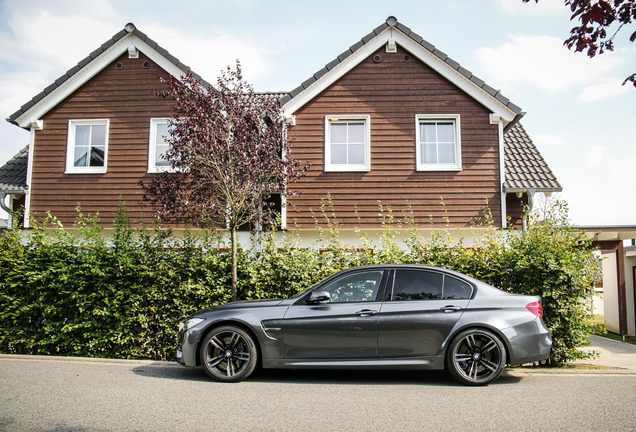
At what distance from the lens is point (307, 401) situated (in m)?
5.42

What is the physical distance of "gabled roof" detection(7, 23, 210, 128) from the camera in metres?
13.6

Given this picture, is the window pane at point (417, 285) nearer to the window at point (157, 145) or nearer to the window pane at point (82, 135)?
the window at point (157, 145)

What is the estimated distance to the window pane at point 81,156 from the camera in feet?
44.4

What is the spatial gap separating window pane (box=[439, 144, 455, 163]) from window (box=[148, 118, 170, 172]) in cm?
725

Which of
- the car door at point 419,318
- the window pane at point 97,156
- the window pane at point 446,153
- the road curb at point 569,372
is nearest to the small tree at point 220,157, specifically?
the car door at point 419,318

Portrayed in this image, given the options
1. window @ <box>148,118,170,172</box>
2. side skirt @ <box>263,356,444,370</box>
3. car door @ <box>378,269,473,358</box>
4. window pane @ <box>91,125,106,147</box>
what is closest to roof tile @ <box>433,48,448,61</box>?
window @ <box>148,118,170,172</box>

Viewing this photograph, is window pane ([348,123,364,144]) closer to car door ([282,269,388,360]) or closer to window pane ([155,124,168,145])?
window pane ([155,124,168,145])

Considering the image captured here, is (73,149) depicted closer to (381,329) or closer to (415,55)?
(415,55)

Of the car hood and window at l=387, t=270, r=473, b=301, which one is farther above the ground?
window at l=387, t=270, r=473, b=301

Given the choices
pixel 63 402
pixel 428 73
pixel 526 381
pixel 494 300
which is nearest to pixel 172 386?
pixel 63 402

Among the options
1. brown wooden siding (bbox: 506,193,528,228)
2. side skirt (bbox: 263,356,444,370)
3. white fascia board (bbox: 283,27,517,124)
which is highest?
white fascia board (bbox: 283,27,517,124)

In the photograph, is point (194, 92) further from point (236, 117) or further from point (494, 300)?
point (494, 300)

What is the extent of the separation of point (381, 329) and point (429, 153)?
7.54 m

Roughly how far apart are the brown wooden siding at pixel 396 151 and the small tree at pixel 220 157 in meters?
3.65
